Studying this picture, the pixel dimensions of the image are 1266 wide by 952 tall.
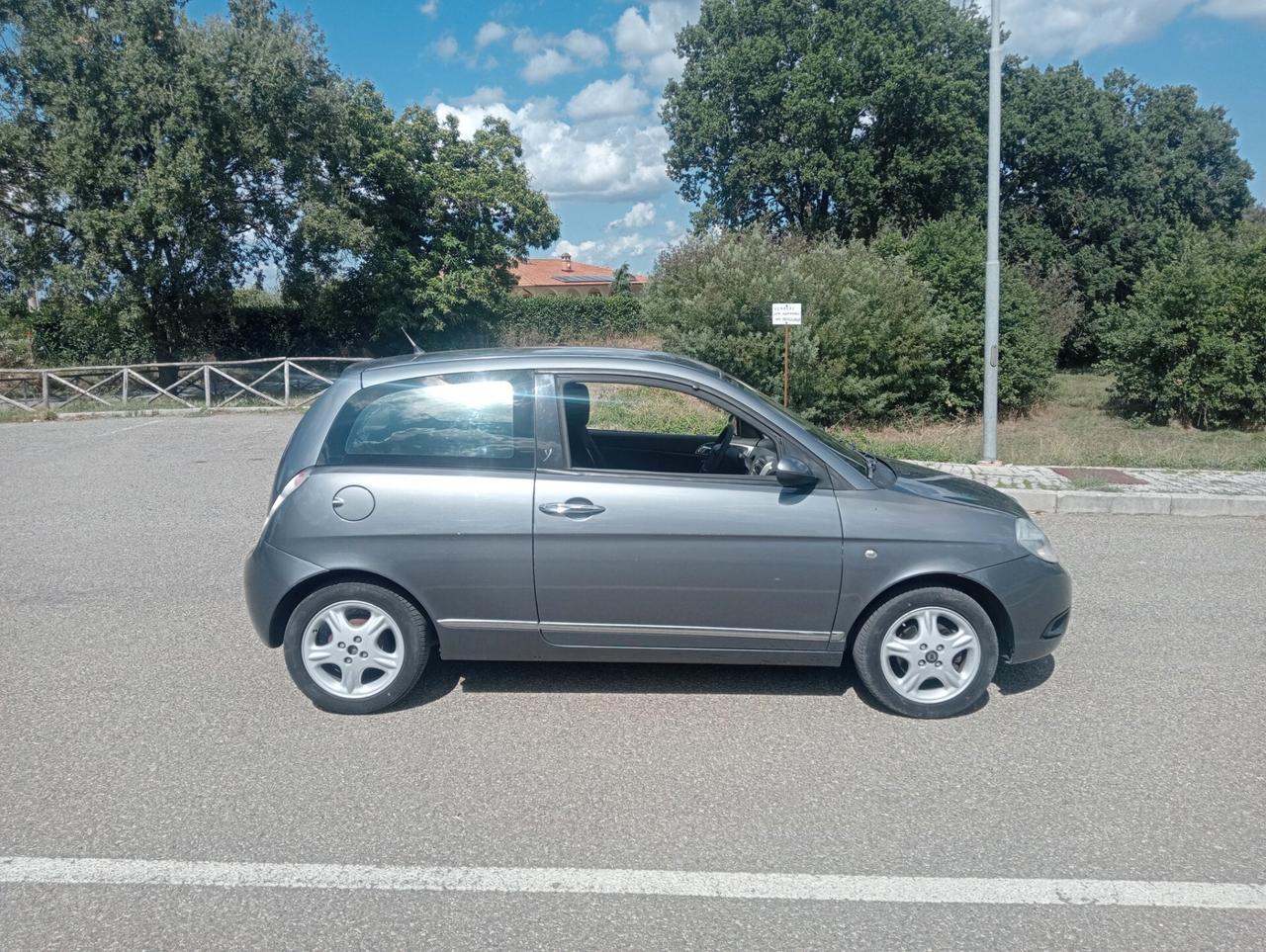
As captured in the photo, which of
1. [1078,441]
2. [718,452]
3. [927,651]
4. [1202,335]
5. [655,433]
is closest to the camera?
[927,651]

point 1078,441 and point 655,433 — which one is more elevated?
point 655,433

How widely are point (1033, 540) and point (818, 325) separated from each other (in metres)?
13.6

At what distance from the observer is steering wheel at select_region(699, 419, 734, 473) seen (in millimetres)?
5474

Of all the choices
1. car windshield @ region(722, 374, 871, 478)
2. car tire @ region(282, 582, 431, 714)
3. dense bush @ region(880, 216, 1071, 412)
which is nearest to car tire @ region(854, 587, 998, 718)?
car windshield @ region(722, 374, 871, 478)

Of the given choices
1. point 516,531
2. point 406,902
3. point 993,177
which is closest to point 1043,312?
point 993,177

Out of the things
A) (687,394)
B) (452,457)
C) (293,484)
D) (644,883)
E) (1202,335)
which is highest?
(1202,335)

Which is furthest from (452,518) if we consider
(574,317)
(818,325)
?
(574,317)

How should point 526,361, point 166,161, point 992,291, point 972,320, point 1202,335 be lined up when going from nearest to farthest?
point 526,361 → point 992,291 → point 1202,335 → point 972,320 → point 166,161

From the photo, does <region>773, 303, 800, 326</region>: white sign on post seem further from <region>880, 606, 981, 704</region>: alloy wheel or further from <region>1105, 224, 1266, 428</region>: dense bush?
<region>1105, 224, 1266, 428</region>: dense bush

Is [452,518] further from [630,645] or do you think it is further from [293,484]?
[630,645]

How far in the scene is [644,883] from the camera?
3.37 metres

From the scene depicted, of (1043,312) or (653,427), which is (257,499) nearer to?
(653,427)

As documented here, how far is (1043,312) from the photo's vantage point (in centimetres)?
2447

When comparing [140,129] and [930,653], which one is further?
[140,129]
